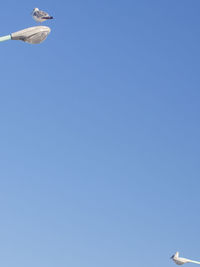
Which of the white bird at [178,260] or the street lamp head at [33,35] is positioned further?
the white bird at [178,260]

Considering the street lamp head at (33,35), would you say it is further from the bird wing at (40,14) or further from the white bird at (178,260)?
the white bird at (178,260)

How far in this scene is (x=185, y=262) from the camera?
3731 centimetres

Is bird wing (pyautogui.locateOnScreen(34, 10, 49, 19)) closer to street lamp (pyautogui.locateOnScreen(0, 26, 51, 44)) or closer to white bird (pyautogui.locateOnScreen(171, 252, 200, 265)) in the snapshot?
street lamp (pyautogui.locateOnScreen(0, 26, 51, 44))

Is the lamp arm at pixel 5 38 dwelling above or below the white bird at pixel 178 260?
above

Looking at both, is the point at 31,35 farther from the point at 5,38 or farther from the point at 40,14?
the point at 40,14

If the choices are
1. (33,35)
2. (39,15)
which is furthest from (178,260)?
(33,35)

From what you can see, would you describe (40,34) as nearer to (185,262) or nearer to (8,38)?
(8,38)

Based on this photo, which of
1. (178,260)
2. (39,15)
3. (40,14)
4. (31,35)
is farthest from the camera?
(178,260)

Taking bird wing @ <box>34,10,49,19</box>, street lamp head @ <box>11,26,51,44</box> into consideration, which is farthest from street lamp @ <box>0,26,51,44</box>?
bird wing @ <box>34,10,49,19</box>

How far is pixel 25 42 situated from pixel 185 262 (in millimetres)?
23072

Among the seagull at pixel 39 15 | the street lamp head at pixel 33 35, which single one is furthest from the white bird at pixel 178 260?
the street lamp head at pixel 33 35

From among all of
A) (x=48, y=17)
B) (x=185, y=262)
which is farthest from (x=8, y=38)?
(x=185, y=262)

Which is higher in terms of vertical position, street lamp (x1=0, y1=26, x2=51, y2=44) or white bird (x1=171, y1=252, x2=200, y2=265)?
street lamp (x1=0, y1=26, x2=51, y2=44)

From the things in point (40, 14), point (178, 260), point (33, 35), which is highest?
point (40, 14)
